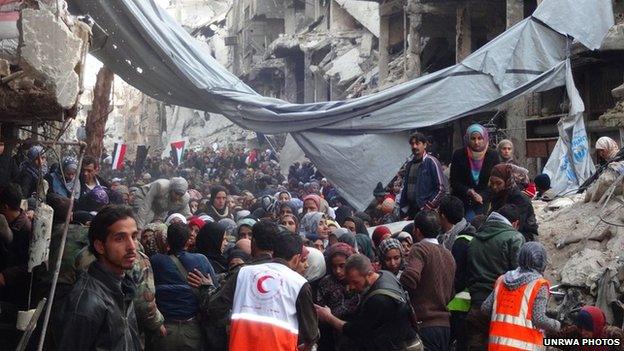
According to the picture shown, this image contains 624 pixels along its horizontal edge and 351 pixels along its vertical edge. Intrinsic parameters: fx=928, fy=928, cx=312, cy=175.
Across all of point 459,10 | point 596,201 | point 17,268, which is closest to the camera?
point 17,268

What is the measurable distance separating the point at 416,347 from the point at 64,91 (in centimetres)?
254

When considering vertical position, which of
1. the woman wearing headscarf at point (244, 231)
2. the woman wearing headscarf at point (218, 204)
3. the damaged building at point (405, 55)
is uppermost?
the damaged building at point (405, 55)

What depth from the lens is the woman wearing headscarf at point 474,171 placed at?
26.7ft

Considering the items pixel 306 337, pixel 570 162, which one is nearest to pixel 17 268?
pixel 306 337

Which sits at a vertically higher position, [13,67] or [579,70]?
[579,70]

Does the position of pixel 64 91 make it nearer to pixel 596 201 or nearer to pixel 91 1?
pixel 91 1

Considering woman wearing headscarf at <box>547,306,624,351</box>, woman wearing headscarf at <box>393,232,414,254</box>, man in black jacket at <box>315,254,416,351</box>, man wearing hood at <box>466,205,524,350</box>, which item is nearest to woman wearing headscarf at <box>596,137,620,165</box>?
woman wearing headscarf at <box>393,232,414,254</box>

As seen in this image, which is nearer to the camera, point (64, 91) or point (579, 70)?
point (64, 91)

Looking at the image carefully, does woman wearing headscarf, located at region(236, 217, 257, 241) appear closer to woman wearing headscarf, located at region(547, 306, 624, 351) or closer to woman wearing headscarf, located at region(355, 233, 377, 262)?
woman wearing headscarf, located at region(355, 233, 377, 262)

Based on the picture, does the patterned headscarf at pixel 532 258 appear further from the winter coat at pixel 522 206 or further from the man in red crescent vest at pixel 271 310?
the man in red crescent vest at pixel 271 310

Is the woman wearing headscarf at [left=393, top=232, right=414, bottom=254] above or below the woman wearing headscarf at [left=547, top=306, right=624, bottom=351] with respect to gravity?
above

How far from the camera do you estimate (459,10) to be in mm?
20031

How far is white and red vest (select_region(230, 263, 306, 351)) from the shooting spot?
481 cm

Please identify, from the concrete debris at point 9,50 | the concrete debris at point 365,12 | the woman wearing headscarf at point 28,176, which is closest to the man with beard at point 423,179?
the woman wearing headscarf at point 28,176
